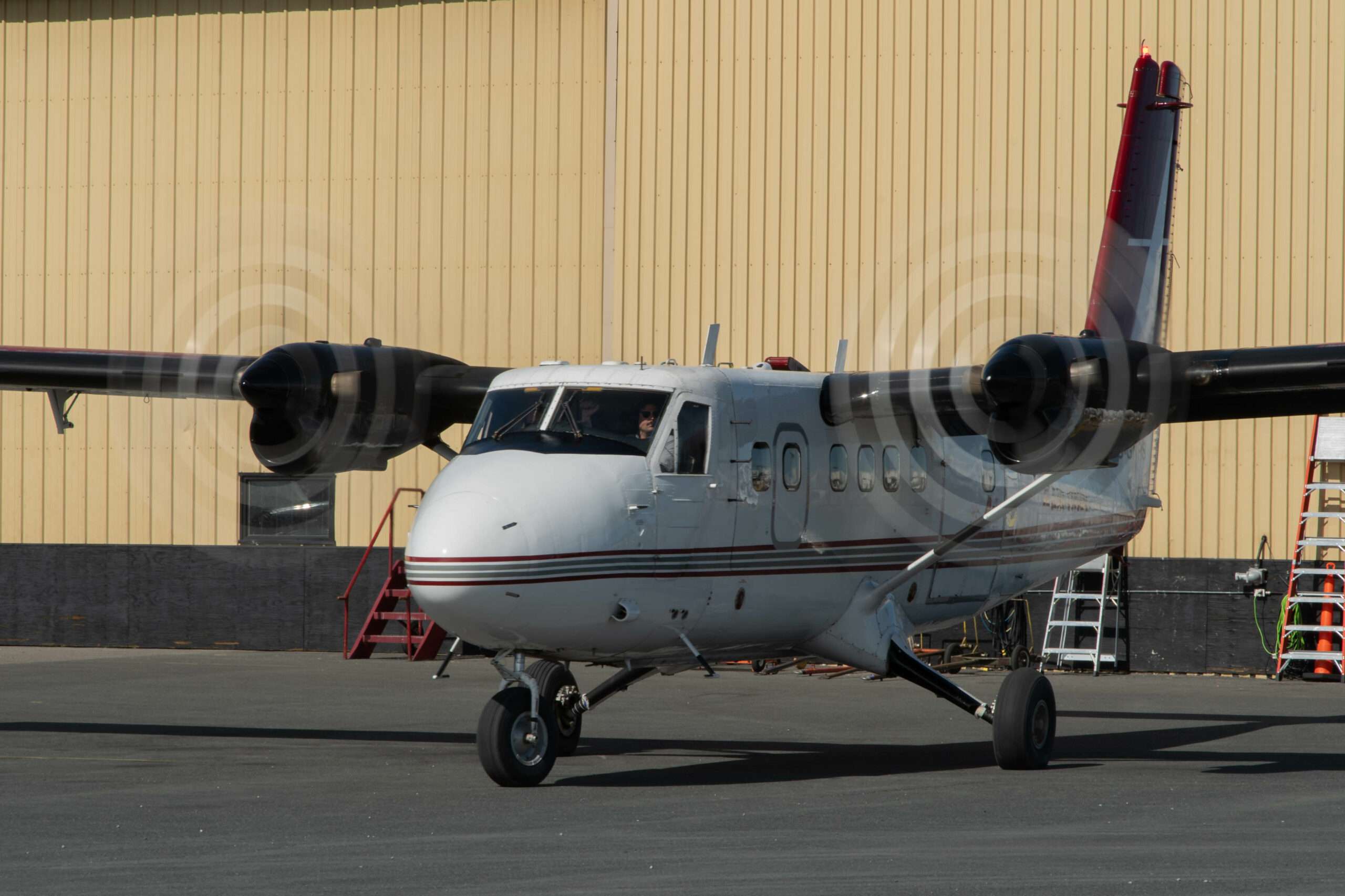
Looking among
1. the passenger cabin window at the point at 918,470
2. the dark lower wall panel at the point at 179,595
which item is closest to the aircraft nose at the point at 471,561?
the passenger cabin window at the point at 918,470

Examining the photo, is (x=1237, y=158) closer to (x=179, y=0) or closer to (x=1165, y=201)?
(x=1165, y=201)

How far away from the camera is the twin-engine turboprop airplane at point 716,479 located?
11.7 metres

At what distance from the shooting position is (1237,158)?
24812mm

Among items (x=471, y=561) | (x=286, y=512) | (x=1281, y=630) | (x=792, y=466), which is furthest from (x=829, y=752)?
(x=286, y=512)

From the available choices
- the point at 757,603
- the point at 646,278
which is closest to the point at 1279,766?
the point at 757,603

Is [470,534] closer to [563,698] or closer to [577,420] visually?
[577,420]

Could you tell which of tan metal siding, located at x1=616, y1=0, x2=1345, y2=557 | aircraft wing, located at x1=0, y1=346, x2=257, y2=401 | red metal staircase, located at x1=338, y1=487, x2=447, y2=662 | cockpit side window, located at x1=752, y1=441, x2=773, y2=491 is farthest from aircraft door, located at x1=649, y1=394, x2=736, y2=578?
red metal staircase, located at x1=338, y1=487, x2=447, y2=662

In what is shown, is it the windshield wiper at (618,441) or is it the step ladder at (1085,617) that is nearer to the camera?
the windshield wiper at (618,441)

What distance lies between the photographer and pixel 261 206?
28422 mm

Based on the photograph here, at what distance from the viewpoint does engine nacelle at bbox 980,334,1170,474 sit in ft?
41.4

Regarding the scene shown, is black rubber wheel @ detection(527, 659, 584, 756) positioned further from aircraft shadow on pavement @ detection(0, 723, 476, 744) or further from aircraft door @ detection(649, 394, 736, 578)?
aircraft door @ detection(649, 394, 736, 578)

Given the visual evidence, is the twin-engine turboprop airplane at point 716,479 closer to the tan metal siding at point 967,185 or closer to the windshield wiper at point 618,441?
the windshield wiper at point 618,441

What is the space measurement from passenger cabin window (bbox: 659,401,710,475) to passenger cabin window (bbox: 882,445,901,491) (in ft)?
7.45

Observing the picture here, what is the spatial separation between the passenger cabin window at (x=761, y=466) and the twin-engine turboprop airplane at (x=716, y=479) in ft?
0.07
